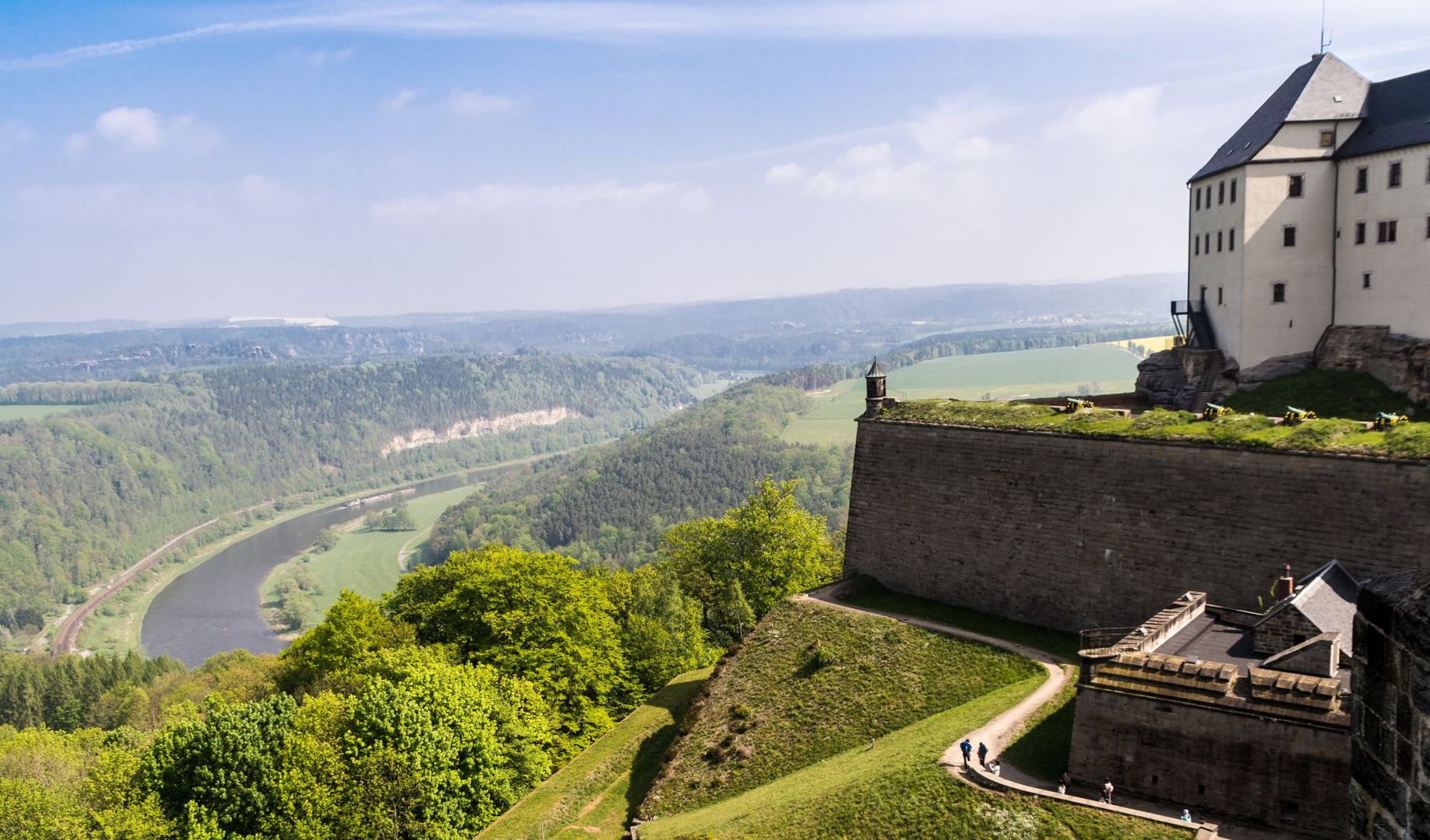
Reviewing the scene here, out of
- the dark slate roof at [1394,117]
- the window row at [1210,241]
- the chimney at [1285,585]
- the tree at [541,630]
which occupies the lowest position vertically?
the tree at [541,630]

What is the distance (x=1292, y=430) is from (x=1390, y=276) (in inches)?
491

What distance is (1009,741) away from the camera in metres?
27.3

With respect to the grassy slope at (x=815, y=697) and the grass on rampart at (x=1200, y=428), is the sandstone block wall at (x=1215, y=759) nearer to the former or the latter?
the grassy slope at (x=815, y=697)

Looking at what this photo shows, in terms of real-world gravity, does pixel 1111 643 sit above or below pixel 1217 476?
below

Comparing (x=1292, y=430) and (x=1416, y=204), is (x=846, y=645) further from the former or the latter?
(x=1416, y=204)

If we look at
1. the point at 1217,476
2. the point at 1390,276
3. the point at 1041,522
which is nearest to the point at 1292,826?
the point at 1217,476

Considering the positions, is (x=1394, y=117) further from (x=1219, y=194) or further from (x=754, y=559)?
(x=754, y=559)

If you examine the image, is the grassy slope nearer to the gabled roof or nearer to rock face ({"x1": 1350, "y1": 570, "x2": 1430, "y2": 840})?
the gabled roof

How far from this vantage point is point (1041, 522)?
36.1m

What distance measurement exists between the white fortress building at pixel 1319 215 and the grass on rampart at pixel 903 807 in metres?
20.8

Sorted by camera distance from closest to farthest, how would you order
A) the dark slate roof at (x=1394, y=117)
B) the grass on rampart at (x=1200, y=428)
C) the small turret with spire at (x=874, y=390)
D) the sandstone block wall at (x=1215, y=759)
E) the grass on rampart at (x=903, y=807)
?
the sandstone block wall at (x=1215, y=759), the grass on rampart at (x=903, y=807), the grass on rampart at (x=1200, y=428), the dark slate roof at (x=1394, y=117), the small turret with spire at (x=874, y=390)

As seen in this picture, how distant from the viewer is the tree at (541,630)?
47.5 metres

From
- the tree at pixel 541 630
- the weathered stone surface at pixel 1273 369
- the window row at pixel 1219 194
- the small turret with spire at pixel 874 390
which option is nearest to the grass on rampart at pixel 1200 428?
the small turret with spire at pixel 874 390

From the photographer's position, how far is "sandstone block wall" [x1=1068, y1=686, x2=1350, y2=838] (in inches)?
839
